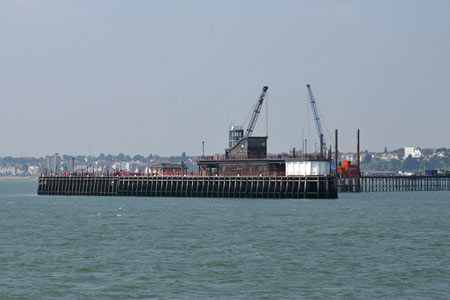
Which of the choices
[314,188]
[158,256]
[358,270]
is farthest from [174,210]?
[358,270]

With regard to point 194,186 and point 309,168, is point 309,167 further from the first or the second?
point 194,186

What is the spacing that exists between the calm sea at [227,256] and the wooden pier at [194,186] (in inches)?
941

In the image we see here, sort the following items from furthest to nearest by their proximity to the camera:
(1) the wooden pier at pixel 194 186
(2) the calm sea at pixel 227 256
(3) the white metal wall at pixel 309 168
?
(3) the white metal wall at pixel 309 168, (1) the wooden pier at pixel 194 186, (2) the calm sea at pixel 227 256

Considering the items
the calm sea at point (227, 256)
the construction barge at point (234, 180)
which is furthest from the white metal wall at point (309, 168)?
the calm sea at point (227, 256)

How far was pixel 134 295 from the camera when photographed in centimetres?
3978

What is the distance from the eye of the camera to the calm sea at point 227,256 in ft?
135

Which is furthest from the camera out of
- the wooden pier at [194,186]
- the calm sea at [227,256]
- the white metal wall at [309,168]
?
the white metal wall at [309,168]

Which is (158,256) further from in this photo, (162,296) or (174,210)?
(174,210)

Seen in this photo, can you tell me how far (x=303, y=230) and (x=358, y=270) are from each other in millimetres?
23115

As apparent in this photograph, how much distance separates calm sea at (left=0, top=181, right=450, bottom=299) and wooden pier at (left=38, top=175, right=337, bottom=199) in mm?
23890

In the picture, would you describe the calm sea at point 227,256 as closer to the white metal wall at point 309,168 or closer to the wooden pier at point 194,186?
the wooden pier at point 194,186

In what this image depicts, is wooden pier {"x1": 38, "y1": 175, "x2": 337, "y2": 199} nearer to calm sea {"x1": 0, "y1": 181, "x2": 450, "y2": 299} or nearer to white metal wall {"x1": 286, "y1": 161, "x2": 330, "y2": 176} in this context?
white metal wall {"x1": 286, "y1": 161, "x2": 330, "y2": 176}

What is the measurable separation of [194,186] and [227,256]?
7682 cm

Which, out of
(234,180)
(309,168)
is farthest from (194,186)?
(309,168)
